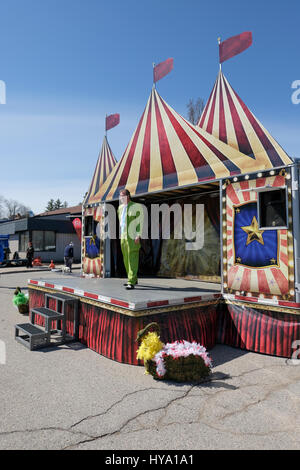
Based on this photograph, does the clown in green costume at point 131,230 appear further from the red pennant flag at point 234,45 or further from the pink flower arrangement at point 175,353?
the red pennant flag at point 234,45

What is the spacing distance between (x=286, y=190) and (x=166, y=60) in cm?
570

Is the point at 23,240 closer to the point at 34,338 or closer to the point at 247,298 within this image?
the point at 34,338

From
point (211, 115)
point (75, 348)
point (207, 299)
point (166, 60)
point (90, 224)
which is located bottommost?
point (75, 348)

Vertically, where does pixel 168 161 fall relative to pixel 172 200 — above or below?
above

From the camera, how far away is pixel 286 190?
4.79m

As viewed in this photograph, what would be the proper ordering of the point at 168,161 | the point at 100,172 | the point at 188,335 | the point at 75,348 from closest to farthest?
1. the point at 188,335
2. the point at 75,348
3. the point at 168,161
4. the point at 100,172

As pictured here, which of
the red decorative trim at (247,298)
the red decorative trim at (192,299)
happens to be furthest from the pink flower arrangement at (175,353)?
the red decorative trim at (247,298)

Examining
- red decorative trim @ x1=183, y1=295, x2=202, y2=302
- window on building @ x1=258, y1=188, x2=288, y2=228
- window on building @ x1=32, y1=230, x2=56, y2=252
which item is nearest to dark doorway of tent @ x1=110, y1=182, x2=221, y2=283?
window on building @ x1=258, y1=188, x2=288, y2=228

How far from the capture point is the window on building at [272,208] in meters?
5.00

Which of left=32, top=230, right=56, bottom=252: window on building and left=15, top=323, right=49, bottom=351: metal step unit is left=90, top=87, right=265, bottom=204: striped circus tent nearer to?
Result: left=15, top=323, right=49, bottom=351: metal step unit

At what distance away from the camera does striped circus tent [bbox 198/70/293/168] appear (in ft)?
20.7
